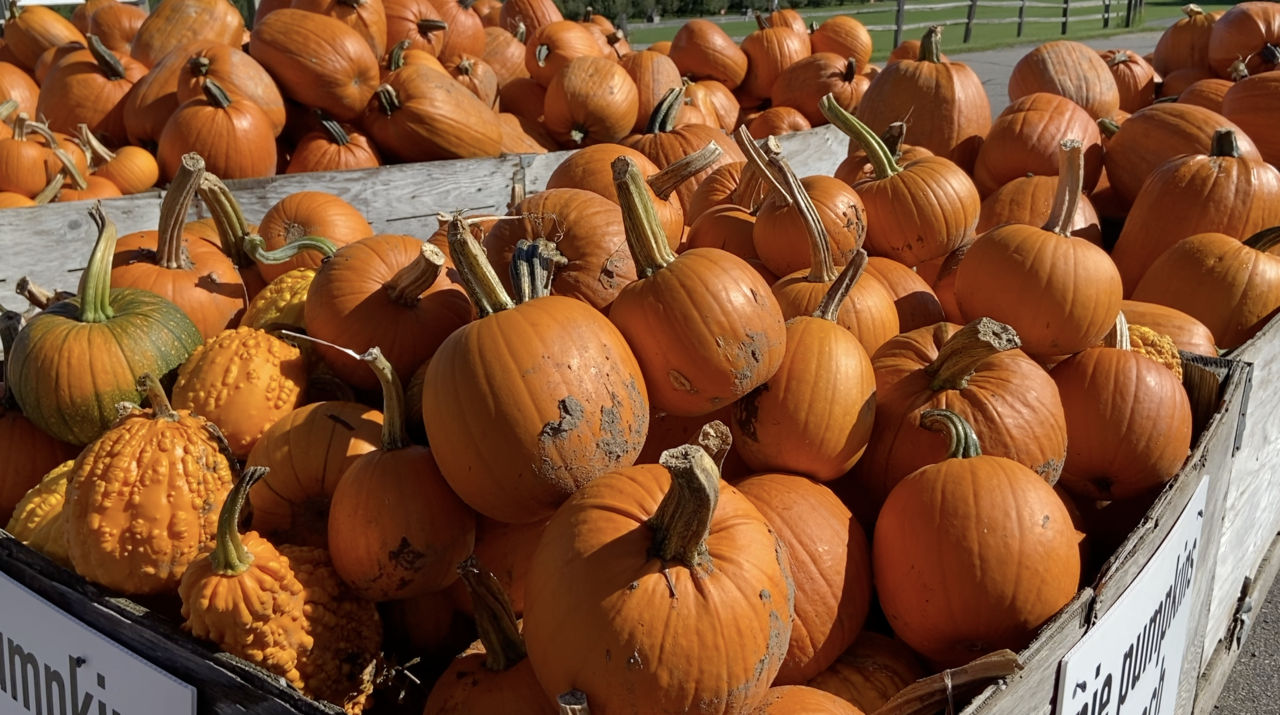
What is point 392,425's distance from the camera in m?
1.64

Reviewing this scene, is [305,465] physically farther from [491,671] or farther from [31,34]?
[31,34]

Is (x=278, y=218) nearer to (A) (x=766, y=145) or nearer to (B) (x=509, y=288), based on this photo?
(B) (x=509, y=288)

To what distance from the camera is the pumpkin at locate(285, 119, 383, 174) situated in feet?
13.6

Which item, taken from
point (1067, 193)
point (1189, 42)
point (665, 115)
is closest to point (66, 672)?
point (1067, 193)

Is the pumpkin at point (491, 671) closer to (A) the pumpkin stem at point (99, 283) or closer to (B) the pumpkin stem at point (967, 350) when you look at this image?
(B) the pumpkin stem at point (967, 350)

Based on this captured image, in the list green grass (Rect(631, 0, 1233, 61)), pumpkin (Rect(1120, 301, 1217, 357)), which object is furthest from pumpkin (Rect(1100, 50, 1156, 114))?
green grass (Rect(631, 0, 1233, 61))

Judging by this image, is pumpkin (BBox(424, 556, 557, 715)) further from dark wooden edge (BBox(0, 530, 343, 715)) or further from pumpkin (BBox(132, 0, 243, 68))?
pumpkin (BBox(132, 0, 243, 68))

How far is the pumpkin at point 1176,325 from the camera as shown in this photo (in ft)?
8.25

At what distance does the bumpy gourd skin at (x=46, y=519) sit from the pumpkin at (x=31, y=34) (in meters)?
4.88

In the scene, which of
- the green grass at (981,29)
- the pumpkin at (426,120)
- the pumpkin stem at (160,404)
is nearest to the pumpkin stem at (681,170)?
the pumpkin stem at (160,404)

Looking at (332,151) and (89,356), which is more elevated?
(89,356)

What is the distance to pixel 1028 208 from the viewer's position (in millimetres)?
3129

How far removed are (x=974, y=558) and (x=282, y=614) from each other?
112 centimetres

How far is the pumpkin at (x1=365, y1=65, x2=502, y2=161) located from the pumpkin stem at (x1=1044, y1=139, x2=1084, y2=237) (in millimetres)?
2790
